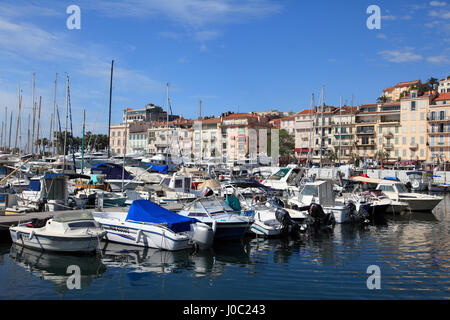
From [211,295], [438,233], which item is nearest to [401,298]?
[211,295]

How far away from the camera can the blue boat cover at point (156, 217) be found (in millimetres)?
18219

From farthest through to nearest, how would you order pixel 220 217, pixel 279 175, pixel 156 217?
pixel 279 175 → pixel 220 217 → pixel 156 217

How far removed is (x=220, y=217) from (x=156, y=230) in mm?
3462

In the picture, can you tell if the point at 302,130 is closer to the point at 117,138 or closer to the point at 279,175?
the point at 117,138

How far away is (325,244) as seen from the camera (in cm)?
2023

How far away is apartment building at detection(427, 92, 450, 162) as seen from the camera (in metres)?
83.6

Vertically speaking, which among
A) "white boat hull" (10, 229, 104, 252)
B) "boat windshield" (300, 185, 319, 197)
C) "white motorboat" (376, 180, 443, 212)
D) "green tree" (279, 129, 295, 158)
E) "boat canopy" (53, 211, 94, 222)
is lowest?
"white boat hull" (10, 229, 104, 252)

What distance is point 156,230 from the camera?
1780 cm

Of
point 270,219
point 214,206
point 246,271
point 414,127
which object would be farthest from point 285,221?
point 414,127

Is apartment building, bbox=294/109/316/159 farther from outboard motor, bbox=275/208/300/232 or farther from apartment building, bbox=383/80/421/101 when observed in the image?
outboard motor, bbox=275/208/300/232

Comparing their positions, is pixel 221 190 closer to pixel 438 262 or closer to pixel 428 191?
pixel 438 262

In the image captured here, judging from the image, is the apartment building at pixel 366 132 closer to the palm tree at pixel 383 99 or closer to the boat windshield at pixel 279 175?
the palm tree at pixel 383 99

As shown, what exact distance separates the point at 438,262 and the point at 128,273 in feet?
39.2

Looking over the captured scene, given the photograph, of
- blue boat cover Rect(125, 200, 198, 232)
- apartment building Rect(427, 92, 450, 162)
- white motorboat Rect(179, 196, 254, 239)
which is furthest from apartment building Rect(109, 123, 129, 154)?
blue boat cover Rect(125, 200, 198, 232)
